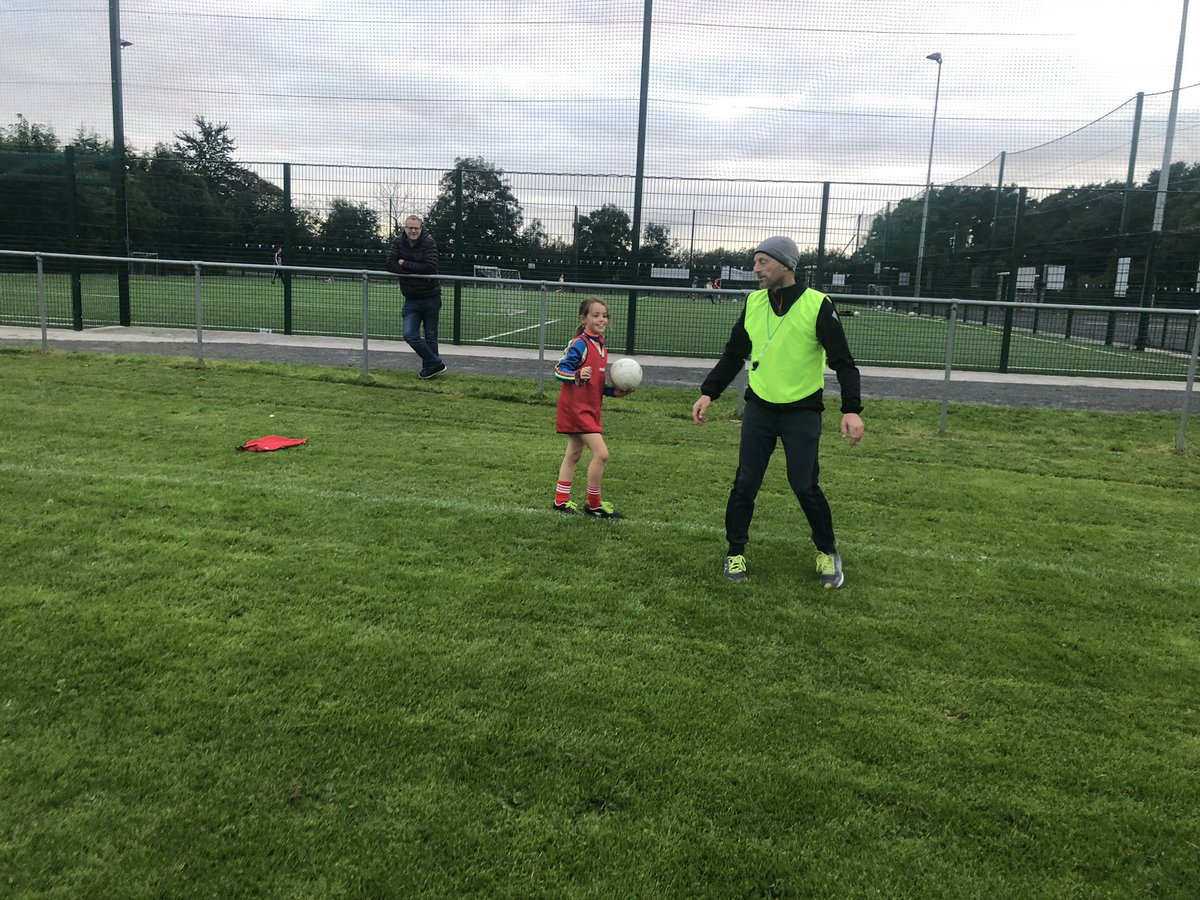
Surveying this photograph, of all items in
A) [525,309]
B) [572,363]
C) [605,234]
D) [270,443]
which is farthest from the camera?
[525,309]

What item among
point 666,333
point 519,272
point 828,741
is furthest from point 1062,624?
point 519,272

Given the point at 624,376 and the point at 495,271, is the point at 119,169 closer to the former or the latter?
the point at 495,271

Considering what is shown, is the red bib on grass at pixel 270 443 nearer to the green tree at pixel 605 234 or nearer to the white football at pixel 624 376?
the white football at pixel 624 376

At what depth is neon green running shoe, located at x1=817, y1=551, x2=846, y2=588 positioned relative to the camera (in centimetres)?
448

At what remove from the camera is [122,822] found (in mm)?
2383

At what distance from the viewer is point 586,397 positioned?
213 inches

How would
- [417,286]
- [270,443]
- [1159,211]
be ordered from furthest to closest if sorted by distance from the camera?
[1159,211] < [417,286] < [270,443]

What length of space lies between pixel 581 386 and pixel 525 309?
1046cm

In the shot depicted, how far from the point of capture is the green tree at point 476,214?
47.7ft

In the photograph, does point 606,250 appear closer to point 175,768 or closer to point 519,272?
point 519,272

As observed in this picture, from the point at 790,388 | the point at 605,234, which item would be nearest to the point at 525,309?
the point at 605,234

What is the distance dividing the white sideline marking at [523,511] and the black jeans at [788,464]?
0.50m

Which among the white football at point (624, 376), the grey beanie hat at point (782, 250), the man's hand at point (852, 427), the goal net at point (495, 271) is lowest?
the man's hand at point (852, 427)

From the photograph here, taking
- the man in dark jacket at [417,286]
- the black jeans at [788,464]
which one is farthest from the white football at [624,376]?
the man in dark jacket at [417,286]
